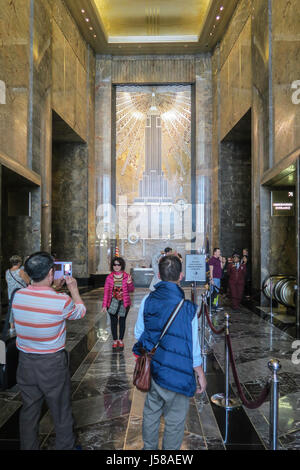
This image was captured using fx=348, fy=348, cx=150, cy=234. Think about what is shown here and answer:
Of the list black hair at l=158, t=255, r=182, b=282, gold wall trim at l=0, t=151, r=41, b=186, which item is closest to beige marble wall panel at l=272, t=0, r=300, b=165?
gold wall trim at l=0, t=151, r=41, b=186

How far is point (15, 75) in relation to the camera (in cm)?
845

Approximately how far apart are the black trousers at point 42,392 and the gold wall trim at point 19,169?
5.58 m

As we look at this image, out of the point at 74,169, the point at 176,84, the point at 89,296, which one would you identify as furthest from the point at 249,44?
the point at 89,296

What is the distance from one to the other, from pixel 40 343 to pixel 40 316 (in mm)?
198

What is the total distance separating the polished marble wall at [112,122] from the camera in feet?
55.2

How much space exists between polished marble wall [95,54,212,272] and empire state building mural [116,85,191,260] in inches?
18.0

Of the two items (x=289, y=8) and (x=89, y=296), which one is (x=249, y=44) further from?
(x=89, y=296)

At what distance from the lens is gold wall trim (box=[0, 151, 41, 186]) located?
7.28 m

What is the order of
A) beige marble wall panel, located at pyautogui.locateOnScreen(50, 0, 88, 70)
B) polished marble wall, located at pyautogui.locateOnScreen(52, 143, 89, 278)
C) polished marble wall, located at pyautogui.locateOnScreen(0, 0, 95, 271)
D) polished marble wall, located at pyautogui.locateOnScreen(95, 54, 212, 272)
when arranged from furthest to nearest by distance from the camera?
polished marble wall, located at pyautogui.locateOnScreen(95, 54, 212, 272), polished marble wall, located at pyautogui.locateOnScreen(52, 143, 89, 278), beige marble wall panel, located at pyautogui.locateOnScreen(50, 0, 88, 70), polished marble wall, located at pyautogui.locateOnScreen(0, 0, 95, 271)

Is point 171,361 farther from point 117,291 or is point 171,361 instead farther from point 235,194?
point 235,194

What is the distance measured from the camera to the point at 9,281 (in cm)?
649

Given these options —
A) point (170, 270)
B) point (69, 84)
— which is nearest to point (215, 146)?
point (69, 84)

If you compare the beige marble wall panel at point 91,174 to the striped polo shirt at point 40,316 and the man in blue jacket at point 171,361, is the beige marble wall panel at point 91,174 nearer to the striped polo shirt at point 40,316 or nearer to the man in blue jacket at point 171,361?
the striped polo shirt at point 40,316

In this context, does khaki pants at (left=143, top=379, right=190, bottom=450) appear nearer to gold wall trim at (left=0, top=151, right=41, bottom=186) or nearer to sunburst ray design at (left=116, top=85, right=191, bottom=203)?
gold wall trim at (left=0, top=151, right=41, bottom=186)
